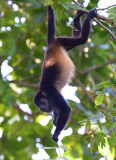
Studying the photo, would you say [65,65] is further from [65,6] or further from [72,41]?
[65,6]

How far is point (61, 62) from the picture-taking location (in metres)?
4.24

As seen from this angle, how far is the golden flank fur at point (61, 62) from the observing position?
165 inches

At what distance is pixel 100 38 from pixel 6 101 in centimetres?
196

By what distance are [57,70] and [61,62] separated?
131 millimetres

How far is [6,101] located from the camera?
5195 mm

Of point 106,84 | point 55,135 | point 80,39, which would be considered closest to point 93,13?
point 80,39

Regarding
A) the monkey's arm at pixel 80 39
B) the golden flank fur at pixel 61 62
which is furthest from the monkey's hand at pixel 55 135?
the monkey's arm at pixel 80 39

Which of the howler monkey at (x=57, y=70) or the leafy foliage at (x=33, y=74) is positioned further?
the leafy foliage at (x=33, y=74)

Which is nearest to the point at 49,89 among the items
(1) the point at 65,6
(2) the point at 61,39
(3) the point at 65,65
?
(3) the point at 65,65

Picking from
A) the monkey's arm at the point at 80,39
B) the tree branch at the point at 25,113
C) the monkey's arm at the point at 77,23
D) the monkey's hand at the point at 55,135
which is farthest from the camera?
the tree branch at the point at 25,113

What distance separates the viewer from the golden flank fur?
419cm

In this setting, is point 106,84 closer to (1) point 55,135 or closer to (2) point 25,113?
(1) point 55,135

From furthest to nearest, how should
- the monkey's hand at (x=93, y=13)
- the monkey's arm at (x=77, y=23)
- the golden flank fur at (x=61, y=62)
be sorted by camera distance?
the golden flank fur at (x=61, y=62)
the monkey's arm at (x=77, y=23)
the monkey's hand at (x=93, y=13)

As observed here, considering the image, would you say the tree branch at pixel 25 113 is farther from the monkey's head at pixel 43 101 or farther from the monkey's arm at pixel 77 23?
the monkey's arm at pixel 77 23
